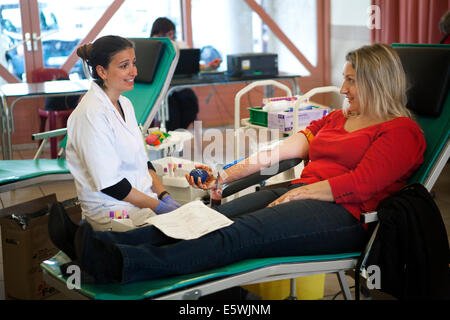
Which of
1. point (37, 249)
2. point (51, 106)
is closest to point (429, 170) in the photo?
point (37, 249)

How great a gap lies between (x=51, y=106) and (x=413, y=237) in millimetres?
3441

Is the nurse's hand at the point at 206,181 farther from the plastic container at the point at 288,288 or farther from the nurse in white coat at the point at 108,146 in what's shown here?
the plastic container at the point at 288,288

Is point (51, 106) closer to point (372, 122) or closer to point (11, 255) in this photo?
point (11, 255)

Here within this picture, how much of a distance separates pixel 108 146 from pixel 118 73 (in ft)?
0.98

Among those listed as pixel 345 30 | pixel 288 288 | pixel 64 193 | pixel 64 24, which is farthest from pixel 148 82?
pixel 345 30

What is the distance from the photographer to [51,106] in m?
4.52

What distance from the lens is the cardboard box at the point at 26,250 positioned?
2287mm

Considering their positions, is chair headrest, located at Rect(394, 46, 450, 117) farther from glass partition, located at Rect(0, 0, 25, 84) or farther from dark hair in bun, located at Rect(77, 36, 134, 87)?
glass partition, located at Rect(0, 0, 25, 84)

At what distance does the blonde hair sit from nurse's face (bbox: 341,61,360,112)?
0.02m

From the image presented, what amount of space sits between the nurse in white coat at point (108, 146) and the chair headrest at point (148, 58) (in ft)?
2.78

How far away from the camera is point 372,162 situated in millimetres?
1867

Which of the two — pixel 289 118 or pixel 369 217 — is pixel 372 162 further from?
pixel 289 118

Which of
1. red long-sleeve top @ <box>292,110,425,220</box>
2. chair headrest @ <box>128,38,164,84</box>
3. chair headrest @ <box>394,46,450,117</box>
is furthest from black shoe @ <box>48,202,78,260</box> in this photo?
chair headrest @ <box>128,38,164,84</box>

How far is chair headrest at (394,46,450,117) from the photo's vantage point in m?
2.02
